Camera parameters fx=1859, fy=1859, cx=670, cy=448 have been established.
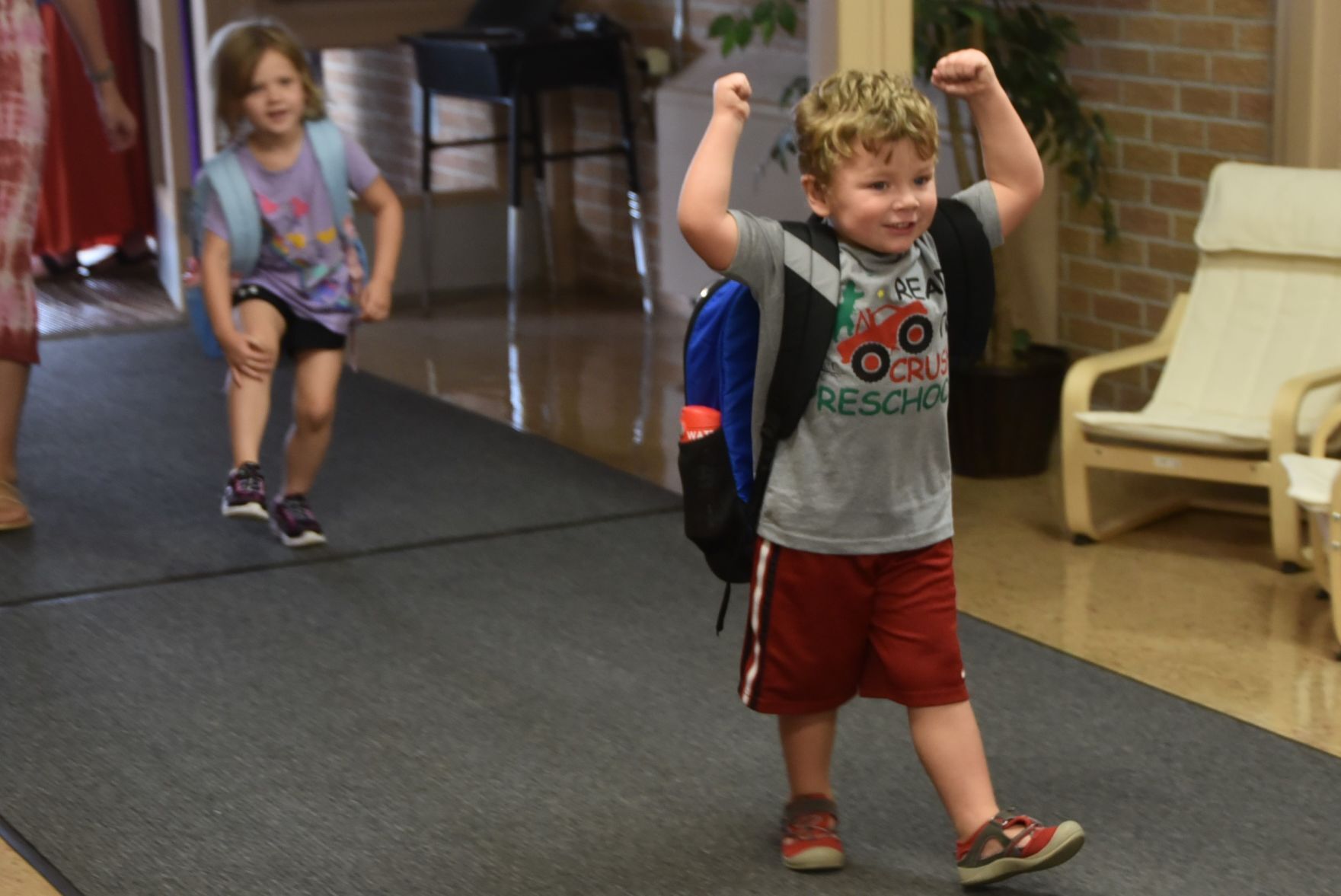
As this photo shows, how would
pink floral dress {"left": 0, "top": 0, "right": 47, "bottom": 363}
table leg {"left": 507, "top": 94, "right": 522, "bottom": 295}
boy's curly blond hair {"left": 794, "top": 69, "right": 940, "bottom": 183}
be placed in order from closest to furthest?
boy's curly blond hair {"left": 794, "top": 69, "right": 940, "bottom": 183}
pink floral dress {"left": 0, "top": 0, "right": 47, "bottom": 363}
table leg {"left": 507, "top": 94, "right": 522, "bottom": 295}

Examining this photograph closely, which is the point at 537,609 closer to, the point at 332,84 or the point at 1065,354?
the point at 1065,354

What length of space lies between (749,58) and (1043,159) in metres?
1.61

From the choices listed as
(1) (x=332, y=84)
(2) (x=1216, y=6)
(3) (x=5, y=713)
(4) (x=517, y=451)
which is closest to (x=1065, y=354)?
(2) (x=1216, y=6)

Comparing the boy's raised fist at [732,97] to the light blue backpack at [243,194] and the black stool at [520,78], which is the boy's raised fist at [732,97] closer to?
the light blue backpack at [243,194]

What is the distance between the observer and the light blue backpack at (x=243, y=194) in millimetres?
3914

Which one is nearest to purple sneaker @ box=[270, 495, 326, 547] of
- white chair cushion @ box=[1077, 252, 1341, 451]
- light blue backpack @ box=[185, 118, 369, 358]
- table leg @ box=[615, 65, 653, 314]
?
light blue backpack @ box=[185, 118, 369, 358]

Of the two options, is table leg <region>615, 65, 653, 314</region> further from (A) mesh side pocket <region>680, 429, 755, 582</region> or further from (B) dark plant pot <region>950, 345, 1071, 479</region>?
(A) mesh side pocket <region>680, 429, 755, 582</region>

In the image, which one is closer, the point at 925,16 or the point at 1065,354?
the point at 925,16

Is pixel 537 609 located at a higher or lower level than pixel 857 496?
lower

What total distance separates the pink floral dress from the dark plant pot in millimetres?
2184

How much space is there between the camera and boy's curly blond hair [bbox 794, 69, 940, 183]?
229 cm

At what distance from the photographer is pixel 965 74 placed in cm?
236

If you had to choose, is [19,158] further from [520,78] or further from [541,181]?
[541,181]

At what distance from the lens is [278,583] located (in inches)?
151
